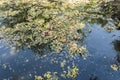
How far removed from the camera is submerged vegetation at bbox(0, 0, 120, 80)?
67.6 feet

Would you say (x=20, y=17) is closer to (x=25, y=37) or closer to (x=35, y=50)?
(x=25, y=37)

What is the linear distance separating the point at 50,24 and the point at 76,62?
673cm

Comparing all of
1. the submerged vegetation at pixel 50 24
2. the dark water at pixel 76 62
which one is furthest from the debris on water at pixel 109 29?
the dark water at pixel 76 62

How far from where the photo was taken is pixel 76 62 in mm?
18781

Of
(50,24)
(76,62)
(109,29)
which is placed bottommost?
(76,62)

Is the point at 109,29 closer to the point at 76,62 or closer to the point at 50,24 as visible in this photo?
the point at 50,24

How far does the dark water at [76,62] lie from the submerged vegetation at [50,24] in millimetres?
617

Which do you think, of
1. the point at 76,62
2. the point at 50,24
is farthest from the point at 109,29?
the point at 76,62

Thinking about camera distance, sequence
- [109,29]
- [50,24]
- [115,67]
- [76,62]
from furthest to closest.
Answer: [50,24], [109,29], [76,62], [115,67]

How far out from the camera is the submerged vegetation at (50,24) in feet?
67.6

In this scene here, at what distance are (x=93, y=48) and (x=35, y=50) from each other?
16.8 feet

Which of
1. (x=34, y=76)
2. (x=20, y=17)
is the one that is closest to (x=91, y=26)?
(x=20, y=17)

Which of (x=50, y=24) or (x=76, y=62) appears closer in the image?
(x=76, y=62)

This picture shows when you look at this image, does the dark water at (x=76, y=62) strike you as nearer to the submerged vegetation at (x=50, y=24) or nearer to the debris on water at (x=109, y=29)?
the submerged vegetation at (x=50, y=24)
